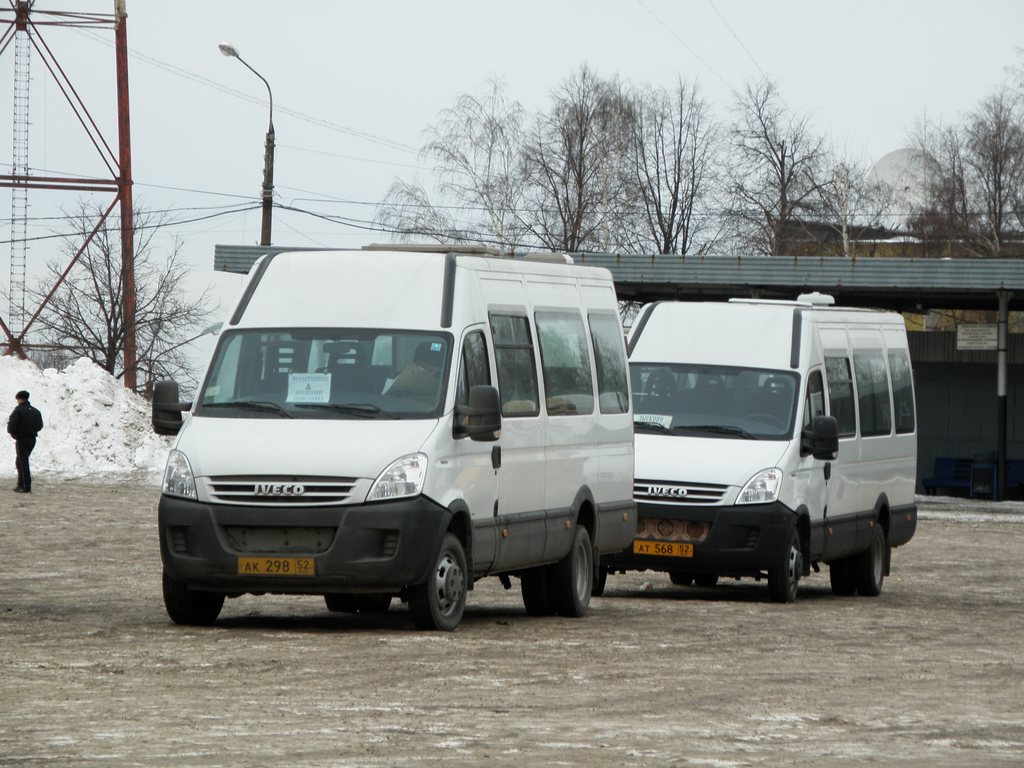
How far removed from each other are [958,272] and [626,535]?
A: 914 inches

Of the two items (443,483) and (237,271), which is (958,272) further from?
(443,483)

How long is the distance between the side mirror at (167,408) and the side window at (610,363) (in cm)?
360

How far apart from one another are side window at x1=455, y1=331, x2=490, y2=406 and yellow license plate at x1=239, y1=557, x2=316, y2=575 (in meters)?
1.41

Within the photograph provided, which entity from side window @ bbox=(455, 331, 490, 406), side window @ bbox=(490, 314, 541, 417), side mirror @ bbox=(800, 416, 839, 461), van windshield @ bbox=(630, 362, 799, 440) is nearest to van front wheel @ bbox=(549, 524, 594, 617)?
side window @ bbox=(490, 314, 541, 417)

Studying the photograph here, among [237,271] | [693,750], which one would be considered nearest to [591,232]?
[237,271]

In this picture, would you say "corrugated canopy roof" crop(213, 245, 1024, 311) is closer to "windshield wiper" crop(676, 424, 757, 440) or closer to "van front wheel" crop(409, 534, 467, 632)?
"windshield wiper" crop(676, 424, 757, 440)

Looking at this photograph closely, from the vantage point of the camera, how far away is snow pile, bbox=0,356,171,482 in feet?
140

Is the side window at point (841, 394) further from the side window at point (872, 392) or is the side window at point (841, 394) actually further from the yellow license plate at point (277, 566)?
the yellow license plate at point (277, 566)

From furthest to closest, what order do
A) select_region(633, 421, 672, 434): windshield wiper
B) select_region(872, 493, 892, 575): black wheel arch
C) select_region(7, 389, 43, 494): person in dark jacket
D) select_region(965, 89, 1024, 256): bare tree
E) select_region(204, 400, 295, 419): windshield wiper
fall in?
select_region(965, 89, 1024, 256): bare tree, select_region(7, 389, 43, 494): person in dark jacket, select_region(872, 493, 892, 575): black wheel arch, select_region(633, 421, 672, 434): windshield wiper, select_region(204, 400, 295, 419): windshield wiper

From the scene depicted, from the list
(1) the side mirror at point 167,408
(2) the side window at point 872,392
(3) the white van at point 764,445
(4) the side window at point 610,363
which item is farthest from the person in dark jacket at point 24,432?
(1) the side mirror at point 167,408

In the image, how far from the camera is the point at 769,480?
16141 mm

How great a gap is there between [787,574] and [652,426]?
169cm

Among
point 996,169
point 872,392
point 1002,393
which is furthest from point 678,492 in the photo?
point 996,169

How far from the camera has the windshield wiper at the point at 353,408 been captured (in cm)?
1205
